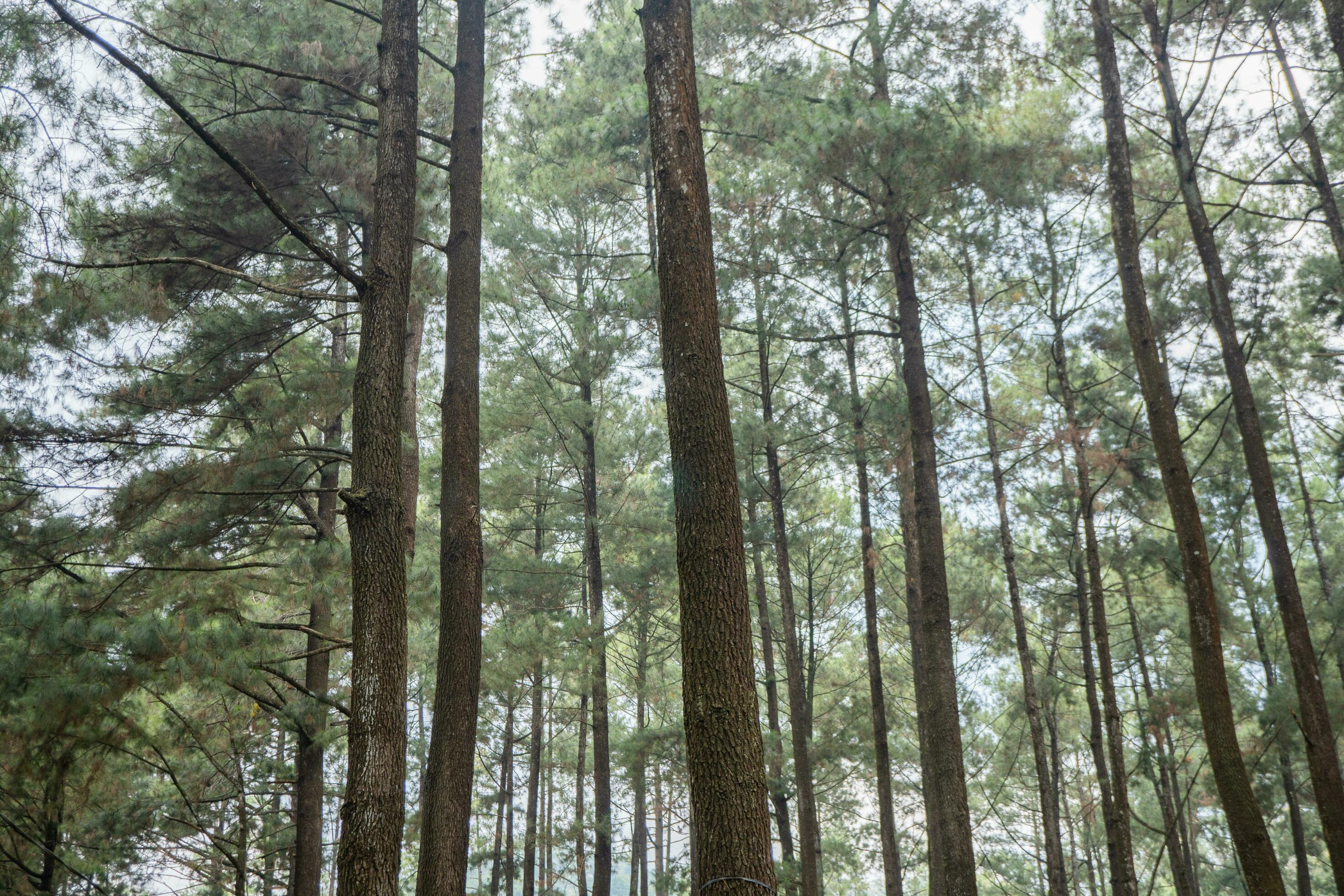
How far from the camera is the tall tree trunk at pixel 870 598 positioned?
10922 mm

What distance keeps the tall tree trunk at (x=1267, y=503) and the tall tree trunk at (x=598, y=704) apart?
293 inches

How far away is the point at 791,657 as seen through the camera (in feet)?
35.3

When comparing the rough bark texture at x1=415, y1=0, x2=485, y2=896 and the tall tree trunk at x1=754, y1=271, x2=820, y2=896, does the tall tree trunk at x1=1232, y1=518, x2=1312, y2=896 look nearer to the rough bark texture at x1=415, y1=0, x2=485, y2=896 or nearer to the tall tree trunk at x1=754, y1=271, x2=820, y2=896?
the tall tree trunk at x1=754, y1=271, x2=820, y2=896

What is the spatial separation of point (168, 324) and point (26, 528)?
1.98m

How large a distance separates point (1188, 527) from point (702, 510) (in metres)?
3.92

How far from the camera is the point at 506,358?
13203mm

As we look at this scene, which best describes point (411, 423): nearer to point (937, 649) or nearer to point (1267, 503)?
point (937, 649)

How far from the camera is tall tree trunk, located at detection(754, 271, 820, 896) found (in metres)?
9.66

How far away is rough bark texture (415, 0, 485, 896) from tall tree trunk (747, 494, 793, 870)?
610 centimetres

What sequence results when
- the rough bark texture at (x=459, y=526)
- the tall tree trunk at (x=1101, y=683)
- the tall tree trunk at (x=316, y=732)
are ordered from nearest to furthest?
the rough bark texture at (x=459, y=526) → the tall tree trunk at (x=316, y=732) → the tall tree trunk at (x=1101, y=683)

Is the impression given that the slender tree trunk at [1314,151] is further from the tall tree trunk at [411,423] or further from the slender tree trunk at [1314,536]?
the tall tree trunk at [411,423]

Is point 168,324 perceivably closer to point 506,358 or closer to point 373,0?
point 373,0

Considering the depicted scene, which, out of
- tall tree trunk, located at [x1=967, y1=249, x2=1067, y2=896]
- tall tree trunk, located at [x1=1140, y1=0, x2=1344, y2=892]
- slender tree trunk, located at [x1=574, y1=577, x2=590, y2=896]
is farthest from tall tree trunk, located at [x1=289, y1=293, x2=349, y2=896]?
tall tree trunk, located at [x1=1140, y1=0, x2=1344, y2=892]

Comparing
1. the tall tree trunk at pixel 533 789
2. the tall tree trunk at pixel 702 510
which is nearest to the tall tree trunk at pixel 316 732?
the tall tree trunk at pixel 702 510
